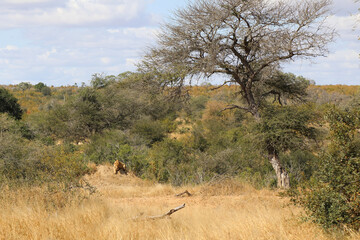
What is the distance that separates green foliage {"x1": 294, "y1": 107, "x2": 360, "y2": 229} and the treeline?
0.06 ft

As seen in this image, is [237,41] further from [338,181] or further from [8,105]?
[8,105]

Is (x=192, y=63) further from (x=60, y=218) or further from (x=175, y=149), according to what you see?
(x=60, y=218)

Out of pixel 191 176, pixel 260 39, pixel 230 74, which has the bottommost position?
pixel 191 176

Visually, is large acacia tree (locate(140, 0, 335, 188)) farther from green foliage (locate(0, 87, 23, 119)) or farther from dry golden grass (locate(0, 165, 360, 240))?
green foliage (locate(0, 87, 23, 119))

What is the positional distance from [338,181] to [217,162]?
10.6 metres

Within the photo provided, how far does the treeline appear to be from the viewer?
22.6 ft

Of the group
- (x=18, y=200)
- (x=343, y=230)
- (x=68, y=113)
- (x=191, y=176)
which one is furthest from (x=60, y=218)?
(x=68, y=113)

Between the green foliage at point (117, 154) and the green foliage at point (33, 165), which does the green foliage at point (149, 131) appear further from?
the green foliage at point (33, 165)

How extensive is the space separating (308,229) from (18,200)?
5.99 meters

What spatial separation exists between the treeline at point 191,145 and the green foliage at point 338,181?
0.06ft

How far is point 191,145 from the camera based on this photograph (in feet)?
70.5

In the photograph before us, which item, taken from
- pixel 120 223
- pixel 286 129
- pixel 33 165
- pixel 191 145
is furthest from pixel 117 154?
pixel 120 223

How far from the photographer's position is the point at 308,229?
21.5 feet

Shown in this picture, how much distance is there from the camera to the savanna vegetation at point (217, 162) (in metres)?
6.73
